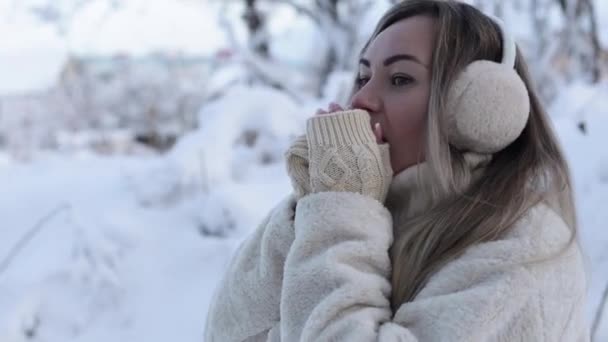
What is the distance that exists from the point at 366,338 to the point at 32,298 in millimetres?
2778

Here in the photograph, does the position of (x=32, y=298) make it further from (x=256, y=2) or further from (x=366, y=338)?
(x=256, y=2)

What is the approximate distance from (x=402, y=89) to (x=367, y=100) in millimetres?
A: 73

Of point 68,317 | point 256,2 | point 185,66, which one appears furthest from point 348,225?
point 185,66

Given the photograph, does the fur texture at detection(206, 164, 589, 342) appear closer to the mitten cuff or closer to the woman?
the woman

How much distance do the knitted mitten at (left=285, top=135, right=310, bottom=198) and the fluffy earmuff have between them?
0.29 m

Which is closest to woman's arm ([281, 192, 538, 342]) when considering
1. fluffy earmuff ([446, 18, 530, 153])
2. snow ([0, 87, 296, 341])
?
fluffy earmuff ([446, 18, 530, 153])

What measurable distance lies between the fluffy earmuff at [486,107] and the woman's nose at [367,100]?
14cm

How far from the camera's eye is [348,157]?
1.13 metres

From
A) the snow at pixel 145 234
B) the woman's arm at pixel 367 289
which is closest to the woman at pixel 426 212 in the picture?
the woman's arm at pixel 367 289

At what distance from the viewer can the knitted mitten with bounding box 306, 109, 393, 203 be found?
113cm

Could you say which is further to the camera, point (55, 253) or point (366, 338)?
point (55, 253)

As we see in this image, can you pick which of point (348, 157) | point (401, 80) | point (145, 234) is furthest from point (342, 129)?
point (145, 234)

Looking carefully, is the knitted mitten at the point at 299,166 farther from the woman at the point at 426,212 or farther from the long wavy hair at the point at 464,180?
the long wavy hair at the point at 464,180

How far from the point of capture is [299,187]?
1.20 meters
